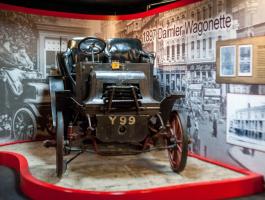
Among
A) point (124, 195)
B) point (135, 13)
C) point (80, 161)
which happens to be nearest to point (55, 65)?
point (135, 13)

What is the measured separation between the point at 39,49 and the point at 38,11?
731mm

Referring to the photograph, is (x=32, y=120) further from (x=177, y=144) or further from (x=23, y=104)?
(x=177, y=144)

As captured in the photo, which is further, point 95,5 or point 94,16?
point 95,5

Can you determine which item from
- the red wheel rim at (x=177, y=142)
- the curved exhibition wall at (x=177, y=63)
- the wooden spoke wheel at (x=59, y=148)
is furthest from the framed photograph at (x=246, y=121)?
the wooden spoke wheel at (x=59, y=148)

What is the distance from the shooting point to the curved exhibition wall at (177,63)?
506 cm

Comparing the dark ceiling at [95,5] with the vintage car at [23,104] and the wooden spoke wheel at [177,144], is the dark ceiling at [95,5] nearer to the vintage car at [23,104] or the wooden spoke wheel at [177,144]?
the vintage car at [23,104]

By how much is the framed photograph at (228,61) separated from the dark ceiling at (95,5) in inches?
97.5

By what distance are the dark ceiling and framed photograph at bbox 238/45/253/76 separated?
110 inches

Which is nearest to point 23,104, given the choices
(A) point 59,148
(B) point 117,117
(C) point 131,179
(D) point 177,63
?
(D) point 177,63

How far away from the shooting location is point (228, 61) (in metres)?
5.33

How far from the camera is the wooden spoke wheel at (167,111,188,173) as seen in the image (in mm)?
4789

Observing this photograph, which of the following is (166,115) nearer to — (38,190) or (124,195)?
(124,195)

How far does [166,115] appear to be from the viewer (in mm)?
5520

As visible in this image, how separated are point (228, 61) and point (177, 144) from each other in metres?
1.37
